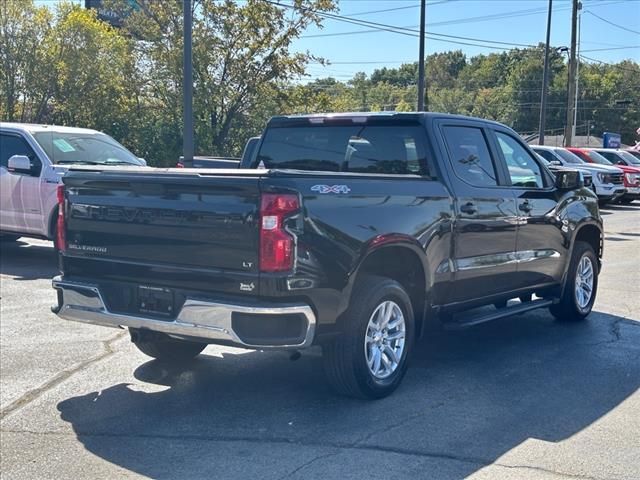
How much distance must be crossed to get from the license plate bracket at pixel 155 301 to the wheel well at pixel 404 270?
52.5 inches

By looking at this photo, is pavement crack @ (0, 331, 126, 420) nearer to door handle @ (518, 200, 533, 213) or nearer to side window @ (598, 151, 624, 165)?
door handle @ (518, 200, 533, 213)

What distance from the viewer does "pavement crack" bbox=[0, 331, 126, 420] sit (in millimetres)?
5707

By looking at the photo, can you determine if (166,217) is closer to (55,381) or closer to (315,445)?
(315,445)

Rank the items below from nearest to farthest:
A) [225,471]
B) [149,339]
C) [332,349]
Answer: [225,471] → [332,349] → [149,339]

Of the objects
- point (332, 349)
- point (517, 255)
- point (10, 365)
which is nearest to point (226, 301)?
point (332, 349)

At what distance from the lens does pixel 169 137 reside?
23.9 m

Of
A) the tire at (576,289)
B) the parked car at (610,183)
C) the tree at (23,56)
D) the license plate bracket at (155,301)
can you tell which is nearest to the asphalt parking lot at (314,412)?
the tire at (576,289)

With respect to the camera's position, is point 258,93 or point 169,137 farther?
point 258,93

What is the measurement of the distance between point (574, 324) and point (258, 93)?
1871 cm

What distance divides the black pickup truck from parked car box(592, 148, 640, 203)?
64.5 ft

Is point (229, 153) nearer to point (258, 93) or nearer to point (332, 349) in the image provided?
point (258, 93)

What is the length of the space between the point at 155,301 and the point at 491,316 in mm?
2879

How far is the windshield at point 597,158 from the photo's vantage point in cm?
2648

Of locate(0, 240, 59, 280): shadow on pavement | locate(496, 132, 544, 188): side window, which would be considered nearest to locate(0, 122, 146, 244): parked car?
locate(0, 240, 59, 280): shadow on pavement
